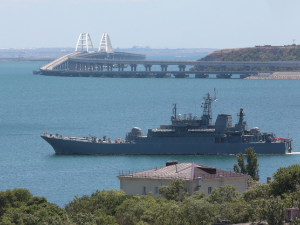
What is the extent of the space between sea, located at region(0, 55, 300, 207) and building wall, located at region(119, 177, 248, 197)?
254 inches

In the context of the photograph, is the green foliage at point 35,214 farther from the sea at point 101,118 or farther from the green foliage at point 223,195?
the sea at point 101,118

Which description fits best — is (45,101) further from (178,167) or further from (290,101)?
(178,167)

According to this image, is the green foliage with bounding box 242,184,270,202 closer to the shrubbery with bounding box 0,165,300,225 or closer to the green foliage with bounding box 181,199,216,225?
the shrubbery with bounding box 0,165,300,225

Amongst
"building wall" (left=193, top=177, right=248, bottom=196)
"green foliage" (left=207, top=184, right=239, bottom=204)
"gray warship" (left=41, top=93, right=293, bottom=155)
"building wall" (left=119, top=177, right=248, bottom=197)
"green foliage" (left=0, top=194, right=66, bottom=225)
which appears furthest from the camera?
"gray warship" (left=41, top=93, right=293, bottom=155)

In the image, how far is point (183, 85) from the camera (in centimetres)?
14950

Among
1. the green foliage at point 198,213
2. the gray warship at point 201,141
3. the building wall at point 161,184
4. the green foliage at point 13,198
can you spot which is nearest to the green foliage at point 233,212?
the green foliage at point 198,213

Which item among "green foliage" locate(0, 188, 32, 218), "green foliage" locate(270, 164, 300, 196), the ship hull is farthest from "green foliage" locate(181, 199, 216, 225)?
the ship hull

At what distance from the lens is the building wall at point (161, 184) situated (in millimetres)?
33969

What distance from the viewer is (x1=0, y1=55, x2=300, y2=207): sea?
5066cm

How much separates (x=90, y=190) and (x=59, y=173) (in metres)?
8.06

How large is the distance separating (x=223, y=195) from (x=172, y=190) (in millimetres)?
2510

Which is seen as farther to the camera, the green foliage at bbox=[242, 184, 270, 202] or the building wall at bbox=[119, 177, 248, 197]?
the building wall at bbox=[119, 177, 248, 197]

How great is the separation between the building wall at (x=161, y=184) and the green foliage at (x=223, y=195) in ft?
3.50

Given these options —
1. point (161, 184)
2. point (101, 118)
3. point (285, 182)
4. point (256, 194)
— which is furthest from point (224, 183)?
point (101, 118)
